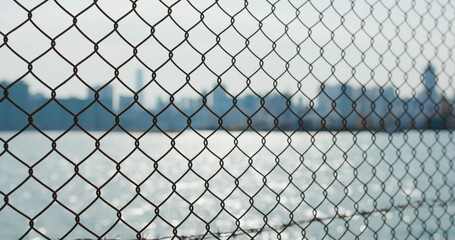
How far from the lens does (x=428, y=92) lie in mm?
2564

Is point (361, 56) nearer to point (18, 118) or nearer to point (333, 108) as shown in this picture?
point (333, 108)

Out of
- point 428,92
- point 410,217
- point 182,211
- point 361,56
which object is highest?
point 361,56

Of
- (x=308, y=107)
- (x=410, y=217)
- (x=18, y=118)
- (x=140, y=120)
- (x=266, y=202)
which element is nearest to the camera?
(x=308, y=107)

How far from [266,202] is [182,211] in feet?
12.3

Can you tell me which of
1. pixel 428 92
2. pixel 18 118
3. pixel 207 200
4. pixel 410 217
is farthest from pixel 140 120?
pixel 428 92

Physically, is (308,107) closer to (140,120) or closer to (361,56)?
(361,56)

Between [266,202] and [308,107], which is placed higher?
[308,107]

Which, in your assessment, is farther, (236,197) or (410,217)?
(236,197)

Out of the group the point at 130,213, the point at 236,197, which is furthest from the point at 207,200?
the point at 130,213

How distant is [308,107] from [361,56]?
1.27 ft

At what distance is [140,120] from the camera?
177 ft

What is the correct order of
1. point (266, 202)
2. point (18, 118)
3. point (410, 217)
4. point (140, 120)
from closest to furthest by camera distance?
1. point (410, 217)
2. point (266, 202)
3. point (140, 120)
4. point (18, 118)

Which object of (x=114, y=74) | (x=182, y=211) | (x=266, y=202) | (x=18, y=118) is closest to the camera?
(x=114, y=74)

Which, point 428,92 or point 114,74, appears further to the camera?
point 428,92
